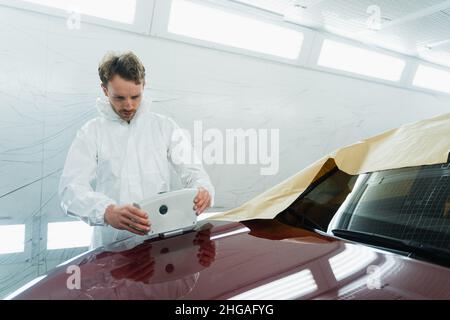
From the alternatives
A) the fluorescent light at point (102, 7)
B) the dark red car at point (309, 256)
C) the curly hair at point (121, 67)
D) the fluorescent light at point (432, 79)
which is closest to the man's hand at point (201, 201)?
the dark red car at point (309, 256)

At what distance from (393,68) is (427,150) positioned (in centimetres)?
347

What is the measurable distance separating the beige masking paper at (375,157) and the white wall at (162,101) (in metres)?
1.40

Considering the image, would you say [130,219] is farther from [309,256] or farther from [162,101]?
[162,101]

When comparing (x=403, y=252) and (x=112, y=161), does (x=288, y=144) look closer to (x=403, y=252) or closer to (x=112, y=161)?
(x=112, y=161)

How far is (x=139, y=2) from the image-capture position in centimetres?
228

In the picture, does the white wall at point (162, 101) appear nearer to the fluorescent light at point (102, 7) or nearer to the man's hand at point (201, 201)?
the fluorescent light at point (102, 7)

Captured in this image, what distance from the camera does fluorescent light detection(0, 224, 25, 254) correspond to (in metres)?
1.99

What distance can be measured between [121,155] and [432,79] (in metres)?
4.52

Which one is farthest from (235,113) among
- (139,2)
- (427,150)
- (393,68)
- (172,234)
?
(393,68)

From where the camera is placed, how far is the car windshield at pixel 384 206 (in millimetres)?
873

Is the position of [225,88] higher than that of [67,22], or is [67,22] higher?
[67,22]

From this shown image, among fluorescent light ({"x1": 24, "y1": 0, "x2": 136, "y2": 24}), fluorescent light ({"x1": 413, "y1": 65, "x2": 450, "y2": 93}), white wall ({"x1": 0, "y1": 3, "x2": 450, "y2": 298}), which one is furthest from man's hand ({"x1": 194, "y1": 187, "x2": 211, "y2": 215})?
fluorescent light ({"x1": 413, "y1": 65, "x2": 450, "y2": 93})

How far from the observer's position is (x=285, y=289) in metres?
0.71

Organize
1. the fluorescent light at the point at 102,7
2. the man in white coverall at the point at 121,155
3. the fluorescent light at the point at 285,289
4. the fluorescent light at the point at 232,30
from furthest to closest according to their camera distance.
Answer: the fluorescent light at the point at 232,30 < the fluorescent light at the point at 102,7 < the man in white coverall at the point at 121,155 < the fluorescent light at the point at 285,289
